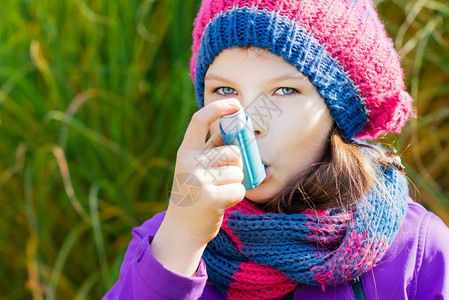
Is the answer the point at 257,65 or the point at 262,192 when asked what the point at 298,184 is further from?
the point at 257,65

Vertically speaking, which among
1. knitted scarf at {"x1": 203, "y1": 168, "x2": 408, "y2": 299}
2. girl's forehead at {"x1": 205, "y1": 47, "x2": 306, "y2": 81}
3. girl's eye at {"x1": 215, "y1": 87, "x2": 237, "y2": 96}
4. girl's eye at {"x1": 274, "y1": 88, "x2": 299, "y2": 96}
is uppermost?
girl's forehead at {"x1": 205, "y1": 47, "x2": 306, "y2": 81}

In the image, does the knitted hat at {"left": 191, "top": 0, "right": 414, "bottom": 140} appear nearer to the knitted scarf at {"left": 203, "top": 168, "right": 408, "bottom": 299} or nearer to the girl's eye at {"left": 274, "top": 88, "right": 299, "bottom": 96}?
the girl's eye at {"left": 274, "top": 88, "right": 299, "bottom": 96}

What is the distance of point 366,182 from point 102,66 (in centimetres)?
136

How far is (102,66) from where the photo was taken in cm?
228

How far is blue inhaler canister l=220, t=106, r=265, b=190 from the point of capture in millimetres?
1129

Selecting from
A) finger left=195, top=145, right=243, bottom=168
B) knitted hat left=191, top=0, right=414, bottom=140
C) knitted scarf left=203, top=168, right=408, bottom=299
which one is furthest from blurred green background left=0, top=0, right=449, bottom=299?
finger left=195, top=145, right=243, bottom=168

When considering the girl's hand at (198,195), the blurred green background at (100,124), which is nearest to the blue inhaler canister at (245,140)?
the girl's hand at (198,195)

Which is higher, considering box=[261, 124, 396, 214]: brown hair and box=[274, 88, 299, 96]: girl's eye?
box=[274, 88, 299, 96]: girl's eye

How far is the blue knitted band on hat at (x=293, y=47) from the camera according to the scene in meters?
1.25

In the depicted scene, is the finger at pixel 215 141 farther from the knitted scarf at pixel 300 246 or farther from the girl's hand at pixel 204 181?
the knitted scarf at pixel 300 246

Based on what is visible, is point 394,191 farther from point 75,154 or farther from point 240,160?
point 75,154

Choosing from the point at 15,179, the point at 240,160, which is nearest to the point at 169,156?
the point at 15,179

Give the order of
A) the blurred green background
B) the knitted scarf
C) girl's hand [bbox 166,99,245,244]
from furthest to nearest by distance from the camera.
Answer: the blurred green background → the knitted scarf → girl's hand [bbox 166,99,245,244]

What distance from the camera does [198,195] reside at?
1.10 metres
